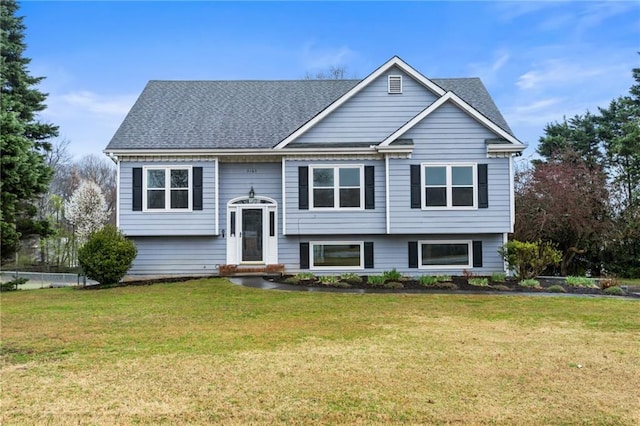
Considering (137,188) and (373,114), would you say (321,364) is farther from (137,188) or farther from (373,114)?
(137,188)

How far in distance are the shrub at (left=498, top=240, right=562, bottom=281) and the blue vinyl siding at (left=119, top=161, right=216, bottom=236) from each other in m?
9.62

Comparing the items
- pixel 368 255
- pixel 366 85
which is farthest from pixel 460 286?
pixel 366 85

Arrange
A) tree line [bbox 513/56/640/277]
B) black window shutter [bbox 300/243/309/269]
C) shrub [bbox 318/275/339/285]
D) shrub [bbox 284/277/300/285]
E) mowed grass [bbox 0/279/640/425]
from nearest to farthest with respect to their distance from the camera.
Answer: mowed grass [bbox 0/279/640/425] < shrub [bbox 318/275/339/285] < shrub [bbox 284/277/300/285] < black window shutter [bbox 300/243/309/269] < tree line [bbox 513/56/640/277]

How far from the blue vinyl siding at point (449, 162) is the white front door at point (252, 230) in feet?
13.8

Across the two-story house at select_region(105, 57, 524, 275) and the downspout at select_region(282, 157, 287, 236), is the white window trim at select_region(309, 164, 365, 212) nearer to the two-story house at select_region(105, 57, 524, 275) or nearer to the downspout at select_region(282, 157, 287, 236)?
the two-story house at select_region(105, 57, 524, 275)

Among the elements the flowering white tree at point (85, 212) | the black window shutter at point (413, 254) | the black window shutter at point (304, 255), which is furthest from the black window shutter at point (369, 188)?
the flowering white tree at point (85, 212)

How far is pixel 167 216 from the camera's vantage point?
15.1 meters

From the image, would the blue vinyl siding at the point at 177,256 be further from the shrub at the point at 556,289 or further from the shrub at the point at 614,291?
the shrub at the point at 614,291

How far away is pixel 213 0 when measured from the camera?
14.6 metres

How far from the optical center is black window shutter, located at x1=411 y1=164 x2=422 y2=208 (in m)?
14.8

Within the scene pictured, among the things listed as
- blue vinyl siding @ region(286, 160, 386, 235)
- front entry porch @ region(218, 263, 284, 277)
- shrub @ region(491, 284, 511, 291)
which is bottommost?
shrub @ region(491, 284, 511, 291)

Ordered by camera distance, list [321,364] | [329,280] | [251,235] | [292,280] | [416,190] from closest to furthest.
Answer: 1. [321,364]
2. [329,280]
3. [292,280]
4. [416,190]
5. [251,235]

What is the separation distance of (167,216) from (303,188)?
4.66 m

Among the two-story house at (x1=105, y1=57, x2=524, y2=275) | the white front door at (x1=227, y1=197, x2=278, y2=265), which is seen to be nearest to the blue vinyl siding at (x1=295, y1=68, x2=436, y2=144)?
the two-story house at (x1=105, y1=57, x2=524, y2=275)
